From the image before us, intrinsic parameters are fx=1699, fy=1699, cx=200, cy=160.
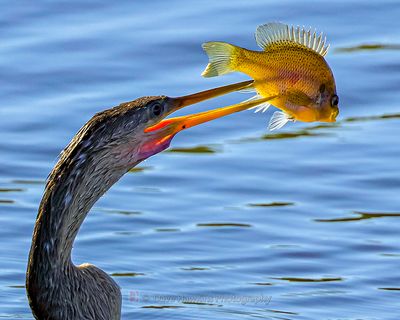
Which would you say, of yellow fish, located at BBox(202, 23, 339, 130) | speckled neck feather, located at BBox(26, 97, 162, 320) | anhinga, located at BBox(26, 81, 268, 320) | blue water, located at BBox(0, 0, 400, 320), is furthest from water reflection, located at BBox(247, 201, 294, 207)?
speckled neck feather, located at BBox(26, 97, 162, 320)

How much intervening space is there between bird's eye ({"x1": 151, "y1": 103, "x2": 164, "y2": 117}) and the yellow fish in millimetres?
288

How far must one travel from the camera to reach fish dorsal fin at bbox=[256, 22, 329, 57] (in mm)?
8812

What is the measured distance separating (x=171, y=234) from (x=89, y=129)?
9.96 feet

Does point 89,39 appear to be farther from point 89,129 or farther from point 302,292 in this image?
point 89,129

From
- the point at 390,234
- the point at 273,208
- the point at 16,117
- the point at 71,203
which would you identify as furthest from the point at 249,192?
the point at 71,203

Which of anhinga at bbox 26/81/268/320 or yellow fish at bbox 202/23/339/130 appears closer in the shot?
anhinga at bbox 26/81/268/320

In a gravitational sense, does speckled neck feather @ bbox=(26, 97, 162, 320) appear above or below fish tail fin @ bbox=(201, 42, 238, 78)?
below

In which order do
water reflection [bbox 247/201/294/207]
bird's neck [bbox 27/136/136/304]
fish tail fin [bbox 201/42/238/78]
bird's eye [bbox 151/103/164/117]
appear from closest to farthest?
bird's neck [bbox 27/136/136/304] < bird's eye [bbox 151/103/164/117] < fish tail fin [bbox 201/42/238/78] < water reflection [bbox 247/201/294/207]

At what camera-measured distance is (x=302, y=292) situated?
1064 cm

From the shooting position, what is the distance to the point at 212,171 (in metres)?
12.1

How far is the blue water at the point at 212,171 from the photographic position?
421 inches

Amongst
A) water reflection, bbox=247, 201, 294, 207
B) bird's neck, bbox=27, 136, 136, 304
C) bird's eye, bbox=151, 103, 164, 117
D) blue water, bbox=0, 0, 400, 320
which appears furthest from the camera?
water reflection, bbox=247, 201, 294, 207

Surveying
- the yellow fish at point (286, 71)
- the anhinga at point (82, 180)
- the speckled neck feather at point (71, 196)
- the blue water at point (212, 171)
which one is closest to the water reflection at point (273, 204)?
the blue water at point (212, 171)

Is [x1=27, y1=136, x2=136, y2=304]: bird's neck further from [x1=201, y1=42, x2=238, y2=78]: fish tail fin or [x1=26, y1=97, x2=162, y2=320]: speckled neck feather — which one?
[x1=201, y1=42, x2=238, y2=78]: fish tail fin
